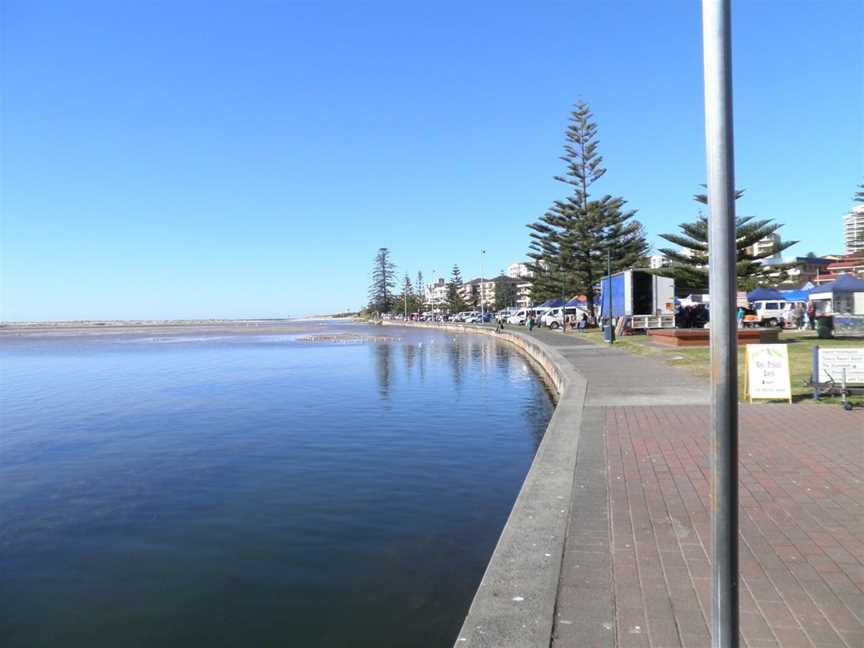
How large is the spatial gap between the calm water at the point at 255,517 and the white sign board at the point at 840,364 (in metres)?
4.39

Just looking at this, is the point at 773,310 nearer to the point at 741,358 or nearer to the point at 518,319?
the point at 741,358

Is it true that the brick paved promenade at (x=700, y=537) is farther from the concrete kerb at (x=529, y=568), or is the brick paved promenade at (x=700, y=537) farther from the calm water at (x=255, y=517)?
the calm water at (x=255, y=517)

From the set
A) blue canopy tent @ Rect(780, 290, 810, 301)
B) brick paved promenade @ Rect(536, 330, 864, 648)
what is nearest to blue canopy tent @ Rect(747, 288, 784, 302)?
blue canopy tent @ Rect(780, 290, 810, 301)

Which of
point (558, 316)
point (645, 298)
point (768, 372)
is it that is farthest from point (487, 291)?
point (768, 372)

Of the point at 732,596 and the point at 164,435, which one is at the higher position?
the point at 732,596

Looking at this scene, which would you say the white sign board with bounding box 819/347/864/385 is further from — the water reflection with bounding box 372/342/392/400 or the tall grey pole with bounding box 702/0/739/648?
the tall grey pole with bounding box 702/0/739/648

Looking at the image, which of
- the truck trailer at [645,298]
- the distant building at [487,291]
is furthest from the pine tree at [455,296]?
the truck trailer at [645,298]

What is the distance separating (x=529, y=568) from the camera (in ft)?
12.9

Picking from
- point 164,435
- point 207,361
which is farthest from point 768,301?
point 164,435

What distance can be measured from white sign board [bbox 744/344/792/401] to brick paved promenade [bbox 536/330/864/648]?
1480 mm

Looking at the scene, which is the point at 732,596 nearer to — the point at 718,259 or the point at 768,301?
the point at 718,259

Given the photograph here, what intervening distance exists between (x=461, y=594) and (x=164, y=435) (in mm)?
7972

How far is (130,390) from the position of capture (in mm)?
17922

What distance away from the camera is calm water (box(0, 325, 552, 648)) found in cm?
455
